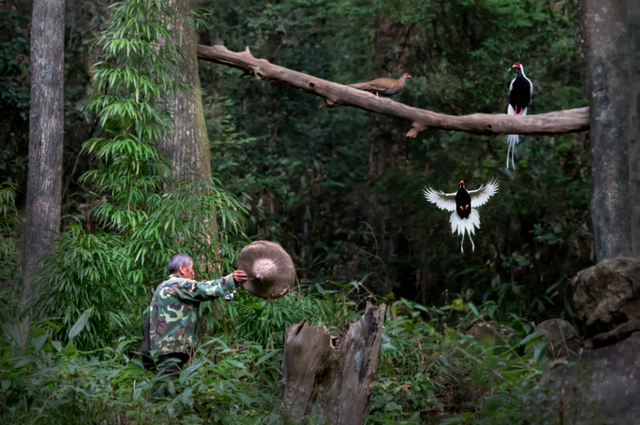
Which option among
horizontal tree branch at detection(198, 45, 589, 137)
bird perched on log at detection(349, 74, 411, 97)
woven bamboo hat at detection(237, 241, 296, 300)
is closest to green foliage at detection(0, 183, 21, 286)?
horizontal tree branch at detection(198, 45, 589, 137)

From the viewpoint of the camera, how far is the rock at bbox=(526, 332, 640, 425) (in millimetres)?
2477

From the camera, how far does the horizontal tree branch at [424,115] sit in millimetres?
4938

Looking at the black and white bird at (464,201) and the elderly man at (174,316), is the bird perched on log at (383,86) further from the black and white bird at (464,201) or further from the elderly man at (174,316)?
the elderly man at (174,316)

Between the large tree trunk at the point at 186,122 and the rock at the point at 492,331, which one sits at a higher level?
the large tree trunk at the point at 186,122

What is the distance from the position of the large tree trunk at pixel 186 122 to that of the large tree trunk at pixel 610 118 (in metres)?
3.21

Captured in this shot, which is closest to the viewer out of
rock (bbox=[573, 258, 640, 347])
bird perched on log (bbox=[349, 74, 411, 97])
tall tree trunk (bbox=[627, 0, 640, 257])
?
tall tree trunk (bbox=[627, 0, 640, 257])

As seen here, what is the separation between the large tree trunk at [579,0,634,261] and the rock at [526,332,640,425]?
1.87m

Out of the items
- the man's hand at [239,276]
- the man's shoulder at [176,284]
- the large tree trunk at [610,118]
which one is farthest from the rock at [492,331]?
the man's shoulder at [176,284]

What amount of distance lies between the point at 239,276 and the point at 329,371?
75cm

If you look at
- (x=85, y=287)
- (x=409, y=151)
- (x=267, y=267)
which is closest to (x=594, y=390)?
(x=267, y=267)

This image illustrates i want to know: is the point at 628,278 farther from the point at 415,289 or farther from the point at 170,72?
the point at 415,289

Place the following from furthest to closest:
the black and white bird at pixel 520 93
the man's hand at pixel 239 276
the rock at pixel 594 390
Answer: the black and white bird at pixel 520 93, the man's hand at pixel 239 276, the rock at pixel 594 390

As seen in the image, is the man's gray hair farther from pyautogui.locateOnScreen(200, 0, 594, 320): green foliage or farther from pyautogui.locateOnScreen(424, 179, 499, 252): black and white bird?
pyautogui.locateOnScreen(200, 0, 594, 320): green foliage

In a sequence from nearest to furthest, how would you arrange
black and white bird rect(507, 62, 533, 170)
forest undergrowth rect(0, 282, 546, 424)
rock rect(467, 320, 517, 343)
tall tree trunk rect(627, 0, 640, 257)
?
1. tall tree trunk rect(627, 0, 640, 257)
2. forest undergrowth rect(0, 282, 546, 424)
3. black and white bird rect(507, 62, 533, 170)
4. rock rect(467, 320, 517, 343)
